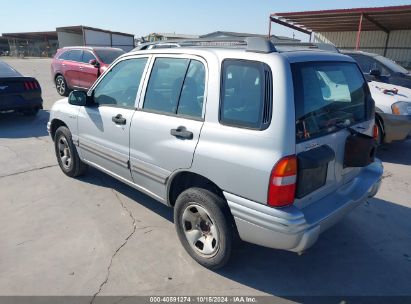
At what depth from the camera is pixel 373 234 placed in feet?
11.6

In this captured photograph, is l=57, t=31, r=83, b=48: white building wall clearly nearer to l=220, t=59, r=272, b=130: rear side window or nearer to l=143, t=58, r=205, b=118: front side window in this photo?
l=143, t=58, r=205, b=118: front side window

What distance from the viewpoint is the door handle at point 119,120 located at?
347 cm

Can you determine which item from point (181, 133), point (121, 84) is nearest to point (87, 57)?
point (121, 84)

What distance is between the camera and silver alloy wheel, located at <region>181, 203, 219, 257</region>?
2.87 m

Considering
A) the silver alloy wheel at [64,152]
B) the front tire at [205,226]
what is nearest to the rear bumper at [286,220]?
the front tire at [205,226]

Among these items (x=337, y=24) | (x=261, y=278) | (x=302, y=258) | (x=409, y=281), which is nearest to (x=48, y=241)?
(x=261, y=278)

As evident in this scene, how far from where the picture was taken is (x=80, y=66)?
11.4 meters

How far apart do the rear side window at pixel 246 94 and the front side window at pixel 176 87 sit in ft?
0.85

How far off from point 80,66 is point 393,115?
967 cm

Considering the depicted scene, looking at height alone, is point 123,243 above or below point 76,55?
below

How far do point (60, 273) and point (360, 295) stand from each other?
98.8 inches

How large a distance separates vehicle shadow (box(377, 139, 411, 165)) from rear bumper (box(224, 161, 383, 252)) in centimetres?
383

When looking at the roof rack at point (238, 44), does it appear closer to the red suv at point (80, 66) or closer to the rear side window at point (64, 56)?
the red suv at point (80, 66)

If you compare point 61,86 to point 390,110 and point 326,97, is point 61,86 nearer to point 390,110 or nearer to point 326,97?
point 390,110
